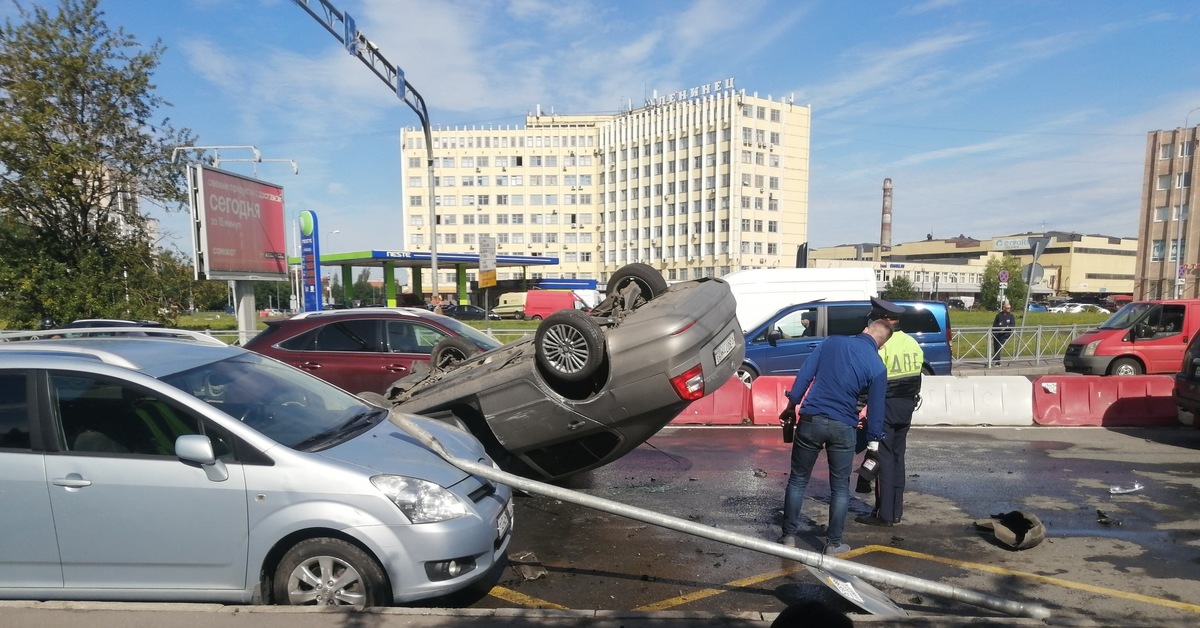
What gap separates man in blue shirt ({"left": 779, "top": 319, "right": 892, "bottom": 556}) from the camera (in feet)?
14.7

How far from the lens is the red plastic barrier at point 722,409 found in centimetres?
973

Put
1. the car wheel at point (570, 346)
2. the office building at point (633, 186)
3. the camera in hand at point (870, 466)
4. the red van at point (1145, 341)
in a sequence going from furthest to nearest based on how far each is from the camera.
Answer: the office building at point (633, 186) < the red van at point (1145, 341) < the camera in hand at point (870, 466) < the car wheel at point (570, 346)

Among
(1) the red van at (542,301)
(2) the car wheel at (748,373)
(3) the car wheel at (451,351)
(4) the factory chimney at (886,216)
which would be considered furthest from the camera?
(4) the factory chimney at (886,216)

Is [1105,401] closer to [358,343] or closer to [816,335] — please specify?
[816,335]

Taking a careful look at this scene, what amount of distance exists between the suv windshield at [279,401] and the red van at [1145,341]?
1459 centimetres

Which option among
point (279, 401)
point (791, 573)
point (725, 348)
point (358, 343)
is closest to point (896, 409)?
point (725, 348)

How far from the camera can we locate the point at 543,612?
131 inches

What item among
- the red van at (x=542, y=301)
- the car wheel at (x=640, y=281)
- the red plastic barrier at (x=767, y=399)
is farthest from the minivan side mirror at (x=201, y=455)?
the red van at (x=542, y=301)

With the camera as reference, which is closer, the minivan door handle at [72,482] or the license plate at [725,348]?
the minivan door handle at [72,482]

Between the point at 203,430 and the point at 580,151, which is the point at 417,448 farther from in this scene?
the point at 580,151

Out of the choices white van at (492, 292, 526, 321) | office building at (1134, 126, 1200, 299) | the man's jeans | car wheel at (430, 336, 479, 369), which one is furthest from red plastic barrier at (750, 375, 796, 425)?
office building at (1134, 126, 1200, 299)

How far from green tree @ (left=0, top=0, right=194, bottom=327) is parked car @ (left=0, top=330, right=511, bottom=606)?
15.9 m

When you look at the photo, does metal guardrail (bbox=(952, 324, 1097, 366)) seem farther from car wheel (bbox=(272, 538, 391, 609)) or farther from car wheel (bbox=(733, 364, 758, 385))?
car wheel (bbox=(272, 538, 391, 609))

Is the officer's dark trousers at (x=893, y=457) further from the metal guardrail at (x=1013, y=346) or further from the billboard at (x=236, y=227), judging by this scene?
the billboard at (x=236, y=227)
